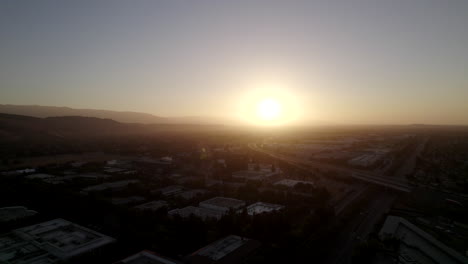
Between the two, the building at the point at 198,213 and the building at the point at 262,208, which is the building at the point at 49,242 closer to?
the building at the point at 198,213

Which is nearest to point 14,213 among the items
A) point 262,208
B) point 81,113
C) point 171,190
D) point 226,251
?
point 171,190

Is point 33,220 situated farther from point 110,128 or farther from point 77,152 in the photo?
point 110,128

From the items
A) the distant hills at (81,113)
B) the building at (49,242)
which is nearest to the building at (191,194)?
the building at (49,242)

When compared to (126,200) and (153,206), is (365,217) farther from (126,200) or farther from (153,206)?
(126,200)

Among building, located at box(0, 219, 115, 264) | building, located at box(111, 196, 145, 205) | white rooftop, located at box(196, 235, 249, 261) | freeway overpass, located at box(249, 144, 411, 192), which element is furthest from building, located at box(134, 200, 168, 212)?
freeway overpass, located at box(249, 144, 411, 192)

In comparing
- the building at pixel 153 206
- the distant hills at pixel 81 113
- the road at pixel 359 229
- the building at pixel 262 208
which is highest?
the distant hills at pixel 81 113

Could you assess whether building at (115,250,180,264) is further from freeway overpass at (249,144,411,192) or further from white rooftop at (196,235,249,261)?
freeway overpass at (249,144,411,192)
